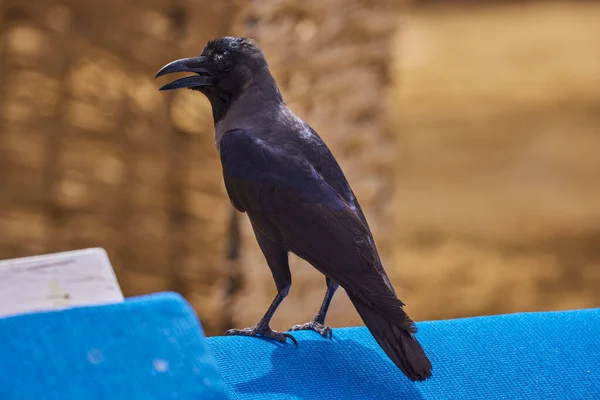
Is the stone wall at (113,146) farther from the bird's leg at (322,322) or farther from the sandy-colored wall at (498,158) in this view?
the sandy-colored wall at (498,158)

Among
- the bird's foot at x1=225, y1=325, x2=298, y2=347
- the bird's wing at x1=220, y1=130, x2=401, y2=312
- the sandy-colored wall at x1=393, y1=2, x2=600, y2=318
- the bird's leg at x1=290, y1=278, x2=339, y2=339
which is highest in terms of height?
the bird's wing at x1=220, y1=130, x2=401, y2=312

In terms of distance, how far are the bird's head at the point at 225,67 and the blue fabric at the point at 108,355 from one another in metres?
0.65

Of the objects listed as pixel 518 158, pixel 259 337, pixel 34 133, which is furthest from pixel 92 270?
pixel 518 158

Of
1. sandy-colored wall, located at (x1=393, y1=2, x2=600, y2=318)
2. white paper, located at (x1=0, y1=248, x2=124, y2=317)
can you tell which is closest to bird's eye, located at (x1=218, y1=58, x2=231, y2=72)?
white paper, located at (x1=0, y1=248, x2=124, y2=317)

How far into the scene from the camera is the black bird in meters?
2.26

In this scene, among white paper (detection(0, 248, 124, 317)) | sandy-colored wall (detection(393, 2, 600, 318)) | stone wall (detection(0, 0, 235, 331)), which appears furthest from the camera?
sandy-colored wall (detection(393, 2, 600, 318))

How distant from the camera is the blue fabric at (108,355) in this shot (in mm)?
1900

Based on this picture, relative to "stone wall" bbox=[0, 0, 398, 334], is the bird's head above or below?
above

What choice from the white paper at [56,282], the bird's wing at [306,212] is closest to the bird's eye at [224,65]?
the bird's wing at [306,212]

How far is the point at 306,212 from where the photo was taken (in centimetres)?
236

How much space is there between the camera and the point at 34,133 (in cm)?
422

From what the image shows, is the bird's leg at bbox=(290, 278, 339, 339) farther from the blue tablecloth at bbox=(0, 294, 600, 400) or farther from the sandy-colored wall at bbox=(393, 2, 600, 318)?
the sandy-colored wall at bbox=(393, 2, 600, 318)

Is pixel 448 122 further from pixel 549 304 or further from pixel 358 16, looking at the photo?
pixel 358 16

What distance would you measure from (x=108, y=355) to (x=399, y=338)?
591mm
